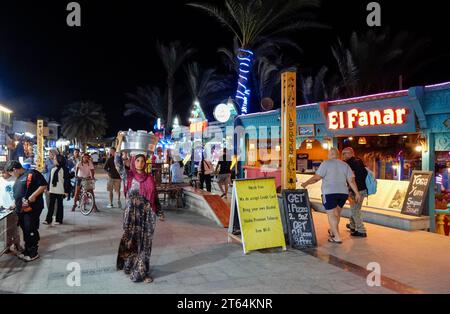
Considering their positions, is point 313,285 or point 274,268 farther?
point 274,268

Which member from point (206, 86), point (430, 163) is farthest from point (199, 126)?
point (430, 163)

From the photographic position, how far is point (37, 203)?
22.9 ft

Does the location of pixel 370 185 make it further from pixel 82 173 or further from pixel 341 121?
pixel 82 173

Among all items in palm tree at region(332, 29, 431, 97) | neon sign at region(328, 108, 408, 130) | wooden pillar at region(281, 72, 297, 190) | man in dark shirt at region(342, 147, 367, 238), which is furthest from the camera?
palm tree at region(332, 29, 431, 97)

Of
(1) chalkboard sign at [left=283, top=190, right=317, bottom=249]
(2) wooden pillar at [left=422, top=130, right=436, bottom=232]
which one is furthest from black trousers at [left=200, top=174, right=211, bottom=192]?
(1) chalkboard sign at [left=283, top=190, right=317, bottom=249]

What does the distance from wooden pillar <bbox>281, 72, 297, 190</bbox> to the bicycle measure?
5.91 meters

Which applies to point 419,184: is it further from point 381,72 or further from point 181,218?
point 381,72

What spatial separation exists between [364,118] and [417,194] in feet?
9.69

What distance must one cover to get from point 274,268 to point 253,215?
128cm

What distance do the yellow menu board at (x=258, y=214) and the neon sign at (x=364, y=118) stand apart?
5.18 m

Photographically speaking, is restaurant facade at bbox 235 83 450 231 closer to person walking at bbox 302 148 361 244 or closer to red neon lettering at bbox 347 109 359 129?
red neon lettering at bbox 347 109 359 129

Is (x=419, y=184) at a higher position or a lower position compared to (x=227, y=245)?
higher

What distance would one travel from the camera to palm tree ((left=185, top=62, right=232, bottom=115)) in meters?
34.8

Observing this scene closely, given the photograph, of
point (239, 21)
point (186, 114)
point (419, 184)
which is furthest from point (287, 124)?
point (186, 114)
